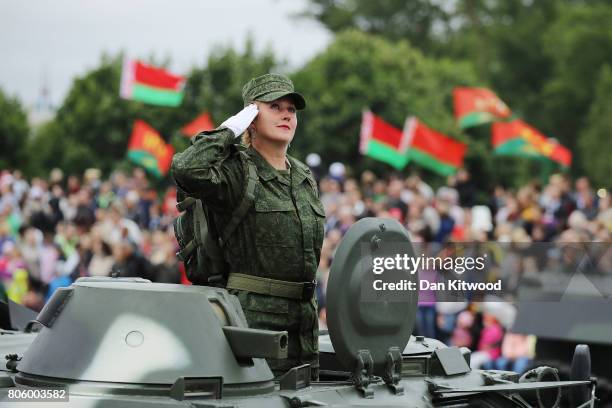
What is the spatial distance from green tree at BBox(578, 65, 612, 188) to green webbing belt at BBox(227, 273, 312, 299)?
4016 cm

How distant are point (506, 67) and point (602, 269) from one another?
173 feet

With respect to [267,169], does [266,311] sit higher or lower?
lower

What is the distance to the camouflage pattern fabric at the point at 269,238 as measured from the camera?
6465mm

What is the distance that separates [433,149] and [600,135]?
28668 mm

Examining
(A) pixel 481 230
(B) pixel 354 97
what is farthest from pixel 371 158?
(A) pixel 481 230

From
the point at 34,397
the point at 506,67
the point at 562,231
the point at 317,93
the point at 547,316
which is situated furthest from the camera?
the point at 506,67

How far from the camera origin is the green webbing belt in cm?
655

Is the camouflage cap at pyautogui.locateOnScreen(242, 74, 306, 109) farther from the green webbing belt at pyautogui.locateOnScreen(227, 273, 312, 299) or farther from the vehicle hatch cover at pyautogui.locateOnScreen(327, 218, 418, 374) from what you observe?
the green webbing belt at pyautogui.locateOnScreen(227, 273, 312, 299)

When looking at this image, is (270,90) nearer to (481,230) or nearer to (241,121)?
(241,121)

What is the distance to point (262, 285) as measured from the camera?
6.55 metres

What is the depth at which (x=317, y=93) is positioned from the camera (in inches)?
1567

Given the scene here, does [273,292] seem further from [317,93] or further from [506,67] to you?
[506,67]

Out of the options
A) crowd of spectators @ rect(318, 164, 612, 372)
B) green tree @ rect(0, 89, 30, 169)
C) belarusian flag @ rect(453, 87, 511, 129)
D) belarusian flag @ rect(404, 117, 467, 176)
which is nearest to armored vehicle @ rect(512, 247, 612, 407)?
crowd of spectators @ rect(318, 164, 612, 372)

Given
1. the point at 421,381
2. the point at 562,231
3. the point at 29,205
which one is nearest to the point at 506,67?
the point at 29,205
